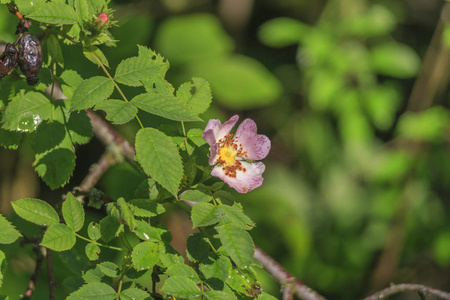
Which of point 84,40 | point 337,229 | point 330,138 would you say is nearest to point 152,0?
point 330,138

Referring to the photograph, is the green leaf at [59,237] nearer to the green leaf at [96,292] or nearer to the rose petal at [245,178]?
the green leaf at [96,292]

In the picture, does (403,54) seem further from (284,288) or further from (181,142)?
(181,142)

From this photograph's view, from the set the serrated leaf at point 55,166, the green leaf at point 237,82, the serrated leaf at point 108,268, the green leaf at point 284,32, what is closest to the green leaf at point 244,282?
the serrated leaf at point 108,268

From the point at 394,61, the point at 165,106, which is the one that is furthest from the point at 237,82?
the point at 165,106

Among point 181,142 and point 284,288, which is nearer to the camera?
point 181,142

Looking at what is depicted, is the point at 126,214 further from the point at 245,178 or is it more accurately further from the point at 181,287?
the point at 245,178
